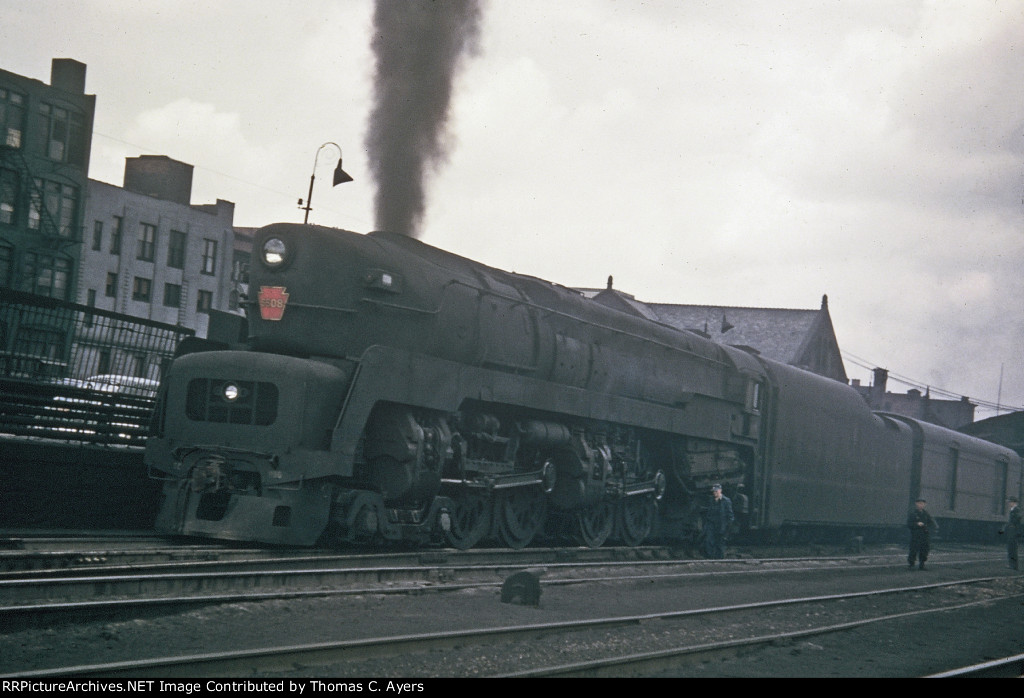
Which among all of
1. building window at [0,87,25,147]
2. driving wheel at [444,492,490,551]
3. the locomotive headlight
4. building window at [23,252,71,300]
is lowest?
driving wheel at [444,492,490,551]

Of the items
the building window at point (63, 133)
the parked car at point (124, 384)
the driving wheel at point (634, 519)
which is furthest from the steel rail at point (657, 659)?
the building window at point (63, 133)

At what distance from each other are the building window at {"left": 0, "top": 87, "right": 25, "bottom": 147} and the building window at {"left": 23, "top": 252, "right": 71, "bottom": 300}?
4.28 m

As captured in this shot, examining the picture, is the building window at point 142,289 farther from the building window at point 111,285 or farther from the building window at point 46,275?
the building window at point 46,275

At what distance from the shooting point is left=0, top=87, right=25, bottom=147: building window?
41250 mm

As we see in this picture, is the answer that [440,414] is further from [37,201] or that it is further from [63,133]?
[63,133]

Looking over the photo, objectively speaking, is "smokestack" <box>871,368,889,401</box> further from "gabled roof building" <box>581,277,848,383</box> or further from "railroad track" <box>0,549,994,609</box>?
"railroad track" <box>0,549,994,609</box>

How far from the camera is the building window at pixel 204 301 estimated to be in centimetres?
5547

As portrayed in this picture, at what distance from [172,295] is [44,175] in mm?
11544

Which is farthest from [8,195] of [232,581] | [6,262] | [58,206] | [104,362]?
[232,581]

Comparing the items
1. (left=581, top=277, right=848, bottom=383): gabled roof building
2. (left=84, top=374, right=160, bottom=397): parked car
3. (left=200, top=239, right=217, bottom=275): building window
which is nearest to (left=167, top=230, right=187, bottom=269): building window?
(left=200, top=239, right=217, bottom=275): building window

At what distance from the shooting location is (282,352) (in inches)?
510

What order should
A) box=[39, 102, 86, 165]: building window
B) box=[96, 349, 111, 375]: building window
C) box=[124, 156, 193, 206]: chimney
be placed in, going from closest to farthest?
box=[96, 349, 111, 375]: building window < box=[39, 102, 86, 165]: building window < box=[124, 156, 193, 206]: chimney

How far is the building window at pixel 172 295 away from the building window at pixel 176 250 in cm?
97
